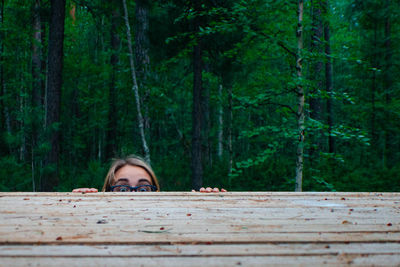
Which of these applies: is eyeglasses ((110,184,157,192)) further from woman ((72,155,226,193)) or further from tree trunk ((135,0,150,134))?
tree trunk ((135,0,150,134))

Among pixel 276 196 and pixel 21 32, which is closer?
pixel 276 196

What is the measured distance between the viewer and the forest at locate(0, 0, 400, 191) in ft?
19.0

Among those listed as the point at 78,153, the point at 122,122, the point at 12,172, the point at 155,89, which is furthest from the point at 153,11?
the point at 78,153

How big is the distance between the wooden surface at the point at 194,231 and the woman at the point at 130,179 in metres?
0.44

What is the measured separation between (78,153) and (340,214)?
71.7 ft

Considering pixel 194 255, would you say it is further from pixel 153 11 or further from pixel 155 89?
pixel 153 11

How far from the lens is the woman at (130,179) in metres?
3.23

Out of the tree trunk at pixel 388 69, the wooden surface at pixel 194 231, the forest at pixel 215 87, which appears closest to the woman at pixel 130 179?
the wooden surface at pixel 194 231

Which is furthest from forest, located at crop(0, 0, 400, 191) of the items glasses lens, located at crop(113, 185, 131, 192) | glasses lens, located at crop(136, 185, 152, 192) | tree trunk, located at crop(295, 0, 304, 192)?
glasses lens, located at crop(113, 185, 131, 192)

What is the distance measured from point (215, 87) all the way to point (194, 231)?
16.1m

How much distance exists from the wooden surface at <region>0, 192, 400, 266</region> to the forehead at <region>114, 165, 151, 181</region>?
542 mm

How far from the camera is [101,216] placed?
2059mm

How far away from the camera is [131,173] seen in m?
3.38

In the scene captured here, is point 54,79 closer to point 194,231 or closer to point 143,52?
point 143,52
